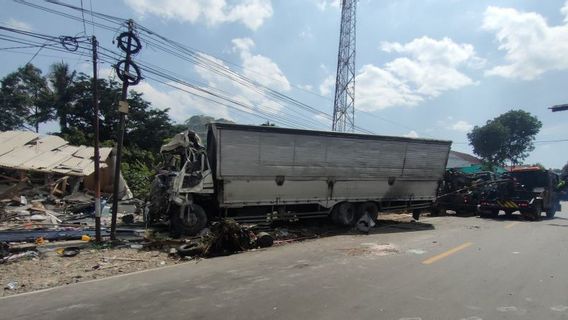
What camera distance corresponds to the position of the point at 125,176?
2652 centimetres

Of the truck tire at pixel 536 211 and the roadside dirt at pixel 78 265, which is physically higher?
the truck tire at pixel 536 211

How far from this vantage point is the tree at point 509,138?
202 feet

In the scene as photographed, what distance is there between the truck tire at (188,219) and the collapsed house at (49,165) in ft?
34.4

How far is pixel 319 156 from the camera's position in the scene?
1427cm

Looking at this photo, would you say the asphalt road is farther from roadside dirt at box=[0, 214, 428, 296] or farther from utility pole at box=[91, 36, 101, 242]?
utility pole at box=[91, 36, 101, 242]

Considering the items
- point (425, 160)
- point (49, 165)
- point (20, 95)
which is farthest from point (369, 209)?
point (20, 95)

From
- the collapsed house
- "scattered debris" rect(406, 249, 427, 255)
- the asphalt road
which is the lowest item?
the asphalt road

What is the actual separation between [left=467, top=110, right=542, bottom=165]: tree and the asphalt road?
55.5 meters

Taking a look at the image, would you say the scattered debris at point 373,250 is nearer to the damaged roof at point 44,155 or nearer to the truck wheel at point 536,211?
the truck wheel at point 536,211

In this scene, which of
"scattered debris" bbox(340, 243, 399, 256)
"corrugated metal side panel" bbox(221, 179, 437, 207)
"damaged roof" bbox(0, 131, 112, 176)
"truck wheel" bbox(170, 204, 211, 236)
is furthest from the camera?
"damaged roof" bbox(0, 131, 112, 176)

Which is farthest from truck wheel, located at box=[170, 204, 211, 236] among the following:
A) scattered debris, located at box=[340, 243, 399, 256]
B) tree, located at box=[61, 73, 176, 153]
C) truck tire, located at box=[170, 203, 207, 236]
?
tree, located at box=[61, 73, 176, 153]

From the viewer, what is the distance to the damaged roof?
849 inches

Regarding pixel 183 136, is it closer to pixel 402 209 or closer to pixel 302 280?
pixel 302 280

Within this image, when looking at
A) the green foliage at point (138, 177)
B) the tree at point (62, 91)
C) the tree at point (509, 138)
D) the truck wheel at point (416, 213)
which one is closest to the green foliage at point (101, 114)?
the tree at point (62, 91)
